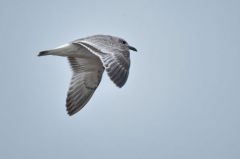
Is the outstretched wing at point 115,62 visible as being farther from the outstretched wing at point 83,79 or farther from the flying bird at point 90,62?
the outstretched wing at point 83,79

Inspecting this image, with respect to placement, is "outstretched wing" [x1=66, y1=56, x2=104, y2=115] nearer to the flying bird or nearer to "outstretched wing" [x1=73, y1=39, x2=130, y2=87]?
the flying bird

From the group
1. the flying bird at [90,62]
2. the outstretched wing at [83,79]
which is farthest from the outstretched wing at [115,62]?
the outstretched wing at [83,79]

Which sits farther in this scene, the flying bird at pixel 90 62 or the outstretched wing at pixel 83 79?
the outstretched wing at pixel 83 79

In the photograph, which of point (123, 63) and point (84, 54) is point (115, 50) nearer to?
point (123, 63)

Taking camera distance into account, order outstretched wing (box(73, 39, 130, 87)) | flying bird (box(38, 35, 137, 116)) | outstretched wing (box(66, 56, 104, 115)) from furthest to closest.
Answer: outstretched wing (box(66, 56, 104, 115)), flying bird (box(38, 35, 137, 116)), outstretched wing (box(73, 39, 130, 87))

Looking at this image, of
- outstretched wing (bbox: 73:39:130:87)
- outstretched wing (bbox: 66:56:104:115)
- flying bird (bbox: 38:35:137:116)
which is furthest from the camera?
outstretched wing (bbox: 66:56:104:115)

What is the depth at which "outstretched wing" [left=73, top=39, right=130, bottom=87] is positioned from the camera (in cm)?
1149

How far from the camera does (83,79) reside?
1548cm

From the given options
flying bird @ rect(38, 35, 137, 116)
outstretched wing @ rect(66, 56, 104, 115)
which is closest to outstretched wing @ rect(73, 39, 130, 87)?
flying bird @ rect(38, 35, 137, 116)

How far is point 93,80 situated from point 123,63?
11.8 ft

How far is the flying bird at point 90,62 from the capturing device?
1181cm

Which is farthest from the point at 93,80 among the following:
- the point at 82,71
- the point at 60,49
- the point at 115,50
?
the point at 115,50

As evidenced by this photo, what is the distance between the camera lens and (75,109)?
14.9 meters

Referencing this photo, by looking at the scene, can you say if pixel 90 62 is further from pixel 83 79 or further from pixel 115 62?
pixel 115 62
